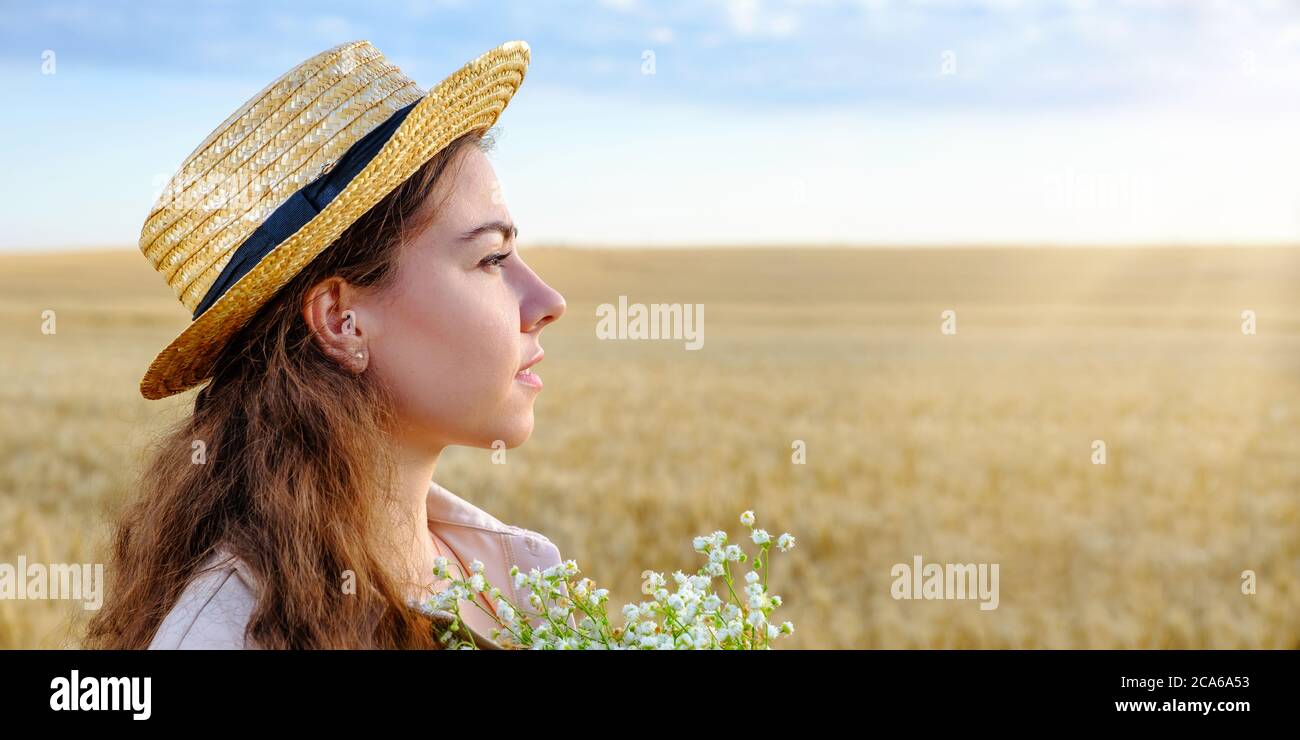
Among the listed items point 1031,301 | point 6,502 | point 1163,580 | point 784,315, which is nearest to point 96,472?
point 6,502

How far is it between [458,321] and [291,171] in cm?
39

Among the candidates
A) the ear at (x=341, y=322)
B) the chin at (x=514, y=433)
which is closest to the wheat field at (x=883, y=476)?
the ear at (x=341, y=322)

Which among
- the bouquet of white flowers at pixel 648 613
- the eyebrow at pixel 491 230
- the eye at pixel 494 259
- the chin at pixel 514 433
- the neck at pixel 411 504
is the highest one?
the eyebrow at pixel 491 230

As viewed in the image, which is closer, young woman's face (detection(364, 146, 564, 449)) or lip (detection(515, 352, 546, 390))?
young woman's face (detection(364, 146, 564, 449))

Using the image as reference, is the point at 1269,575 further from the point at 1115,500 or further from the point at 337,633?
the point at 337,633

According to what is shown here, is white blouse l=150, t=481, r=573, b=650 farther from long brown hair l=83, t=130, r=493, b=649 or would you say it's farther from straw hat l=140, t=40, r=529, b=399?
straw hat l=140, t=40, r=529, b=399

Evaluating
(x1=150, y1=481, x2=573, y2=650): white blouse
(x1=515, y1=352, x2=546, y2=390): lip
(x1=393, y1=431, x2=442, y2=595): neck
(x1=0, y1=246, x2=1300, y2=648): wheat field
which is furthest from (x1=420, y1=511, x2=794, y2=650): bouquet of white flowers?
(x1=0, y1=246, x2=1300, y2=648): wheat field

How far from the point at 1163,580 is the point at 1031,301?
1514 inches

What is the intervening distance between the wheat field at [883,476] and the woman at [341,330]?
504 mm

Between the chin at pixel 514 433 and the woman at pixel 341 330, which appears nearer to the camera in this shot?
the woman at pixel 341 330

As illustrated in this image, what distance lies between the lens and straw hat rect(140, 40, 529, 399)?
1.96 meters

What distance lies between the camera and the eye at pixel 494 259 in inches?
81.7

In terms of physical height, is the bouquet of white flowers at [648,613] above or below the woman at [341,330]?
below

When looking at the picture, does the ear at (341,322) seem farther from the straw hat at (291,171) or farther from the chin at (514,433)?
the chin at (514,433)
